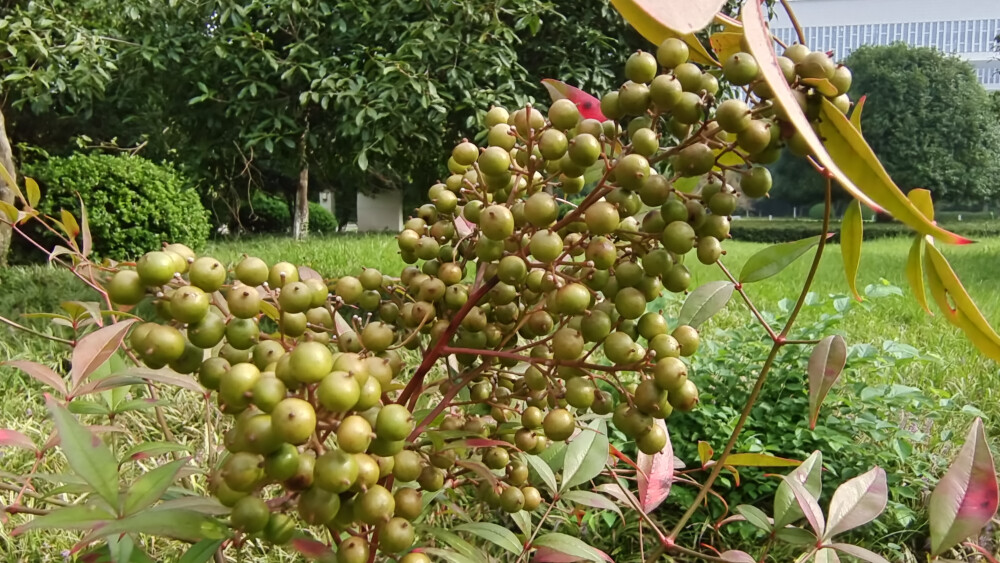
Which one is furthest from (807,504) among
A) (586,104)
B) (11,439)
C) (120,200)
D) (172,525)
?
(120,200)

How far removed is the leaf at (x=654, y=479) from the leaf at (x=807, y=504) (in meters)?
0.11

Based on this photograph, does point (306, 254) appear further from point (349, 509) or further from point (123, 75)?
point (349, 509)

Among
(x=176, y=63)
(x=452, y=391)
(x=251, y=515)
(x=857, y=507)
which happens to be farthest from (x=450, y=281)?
(x=176, y=63)

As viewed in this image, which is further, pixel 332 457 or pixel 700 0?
pixel 332 457

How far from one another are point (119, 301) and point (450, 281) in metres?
0.20

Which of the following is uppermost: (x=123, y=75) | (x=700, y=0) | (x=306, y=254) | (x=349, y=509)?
(x=123, y=75)

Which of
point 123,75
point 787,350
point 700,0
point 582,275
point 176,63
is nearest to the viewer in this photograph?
point 700,0

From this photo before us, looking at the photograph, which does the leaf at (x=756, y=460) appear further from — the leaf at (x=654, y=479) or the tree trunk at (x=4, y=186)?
the tree trunk at (x=4, y=186)

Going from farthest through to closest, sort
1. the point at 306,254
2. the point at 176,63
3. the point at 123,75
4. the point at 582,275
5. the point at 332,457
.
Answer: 1. the point at 306,254
2. the point at 123,75
3. the point at 176,63
4. the point at 582,275
5. the point at 332,457

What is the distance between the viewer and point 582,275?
1.36 ft

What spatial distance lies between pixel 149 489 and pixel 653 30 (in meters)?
0.39

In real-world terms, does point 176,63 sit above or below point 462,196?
above

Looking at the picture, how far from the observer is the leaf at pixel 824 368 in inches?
17.5

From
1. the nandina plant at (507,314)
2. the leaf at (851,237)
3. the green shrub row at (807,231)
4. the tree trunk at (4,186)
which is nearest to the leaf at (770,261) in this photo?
the nandina plant at (507,314)
